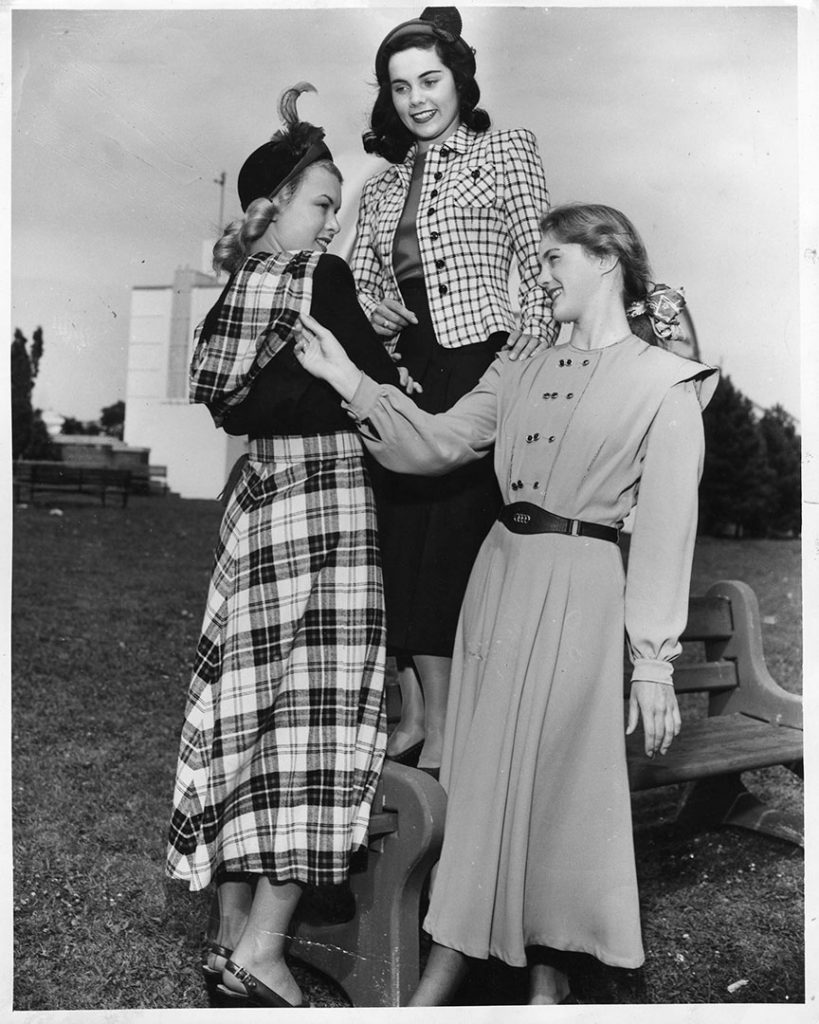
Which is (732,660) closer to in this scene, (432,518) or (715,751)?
(715,751)

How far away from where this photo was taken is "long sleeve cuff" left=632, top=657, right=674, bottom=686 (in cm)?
285

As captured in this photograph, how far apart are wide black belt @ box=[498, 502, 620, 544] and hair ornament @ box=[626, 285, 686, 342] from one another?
579mm

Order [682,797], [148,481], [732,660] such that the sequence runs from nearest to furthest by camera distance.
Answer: [732,660] < [682,797] < [148,481]

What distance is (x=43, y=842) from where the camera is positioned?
14.9 feet

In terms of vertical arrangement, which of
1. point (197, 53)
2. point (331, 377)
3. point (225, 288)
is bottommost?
point (331, 377)

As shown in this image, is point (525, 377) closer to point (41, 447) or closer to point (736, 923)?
point (736, 923)

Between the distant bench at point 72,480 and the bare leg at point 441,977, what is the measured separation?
34.8ft

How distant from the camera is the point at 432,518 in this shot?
3426 millimetres

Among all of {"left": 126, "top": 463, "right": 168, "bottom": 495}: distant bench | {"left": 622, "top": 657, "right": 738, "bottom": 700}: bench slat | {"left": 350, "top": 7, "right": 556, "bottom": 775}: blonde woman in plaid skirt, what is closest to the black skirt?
{"left": 350, "top": 7, "right": 556, "bottom": 775}: blonde woman in plaid skirt

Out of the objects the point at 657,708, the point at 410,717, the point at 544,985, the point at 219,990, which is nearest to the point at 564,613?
the point at 657,708

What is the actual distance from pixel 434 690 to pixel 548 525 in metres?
0.71

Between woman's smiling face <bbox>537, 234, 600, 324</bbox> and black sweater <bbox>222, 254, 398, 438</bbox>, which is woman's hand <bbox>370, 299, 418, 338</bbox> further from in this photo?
woman's smiling face <bbox>537, 234, 600, 324</bbox>

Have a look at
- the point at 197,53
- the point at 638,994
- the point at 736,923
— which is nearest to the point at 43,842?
the point at 638,994

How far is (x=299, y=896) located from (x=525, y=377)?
161cm
